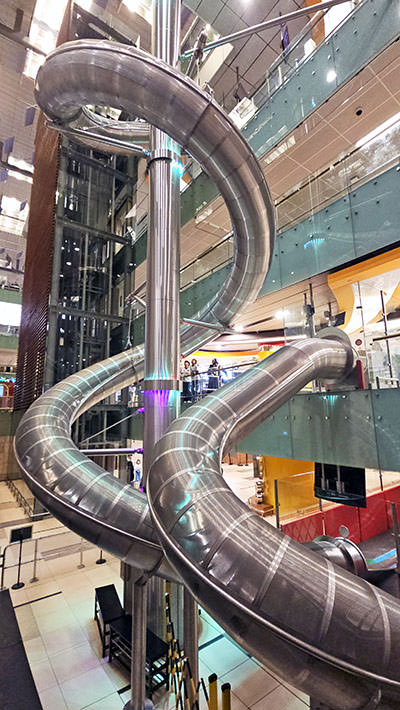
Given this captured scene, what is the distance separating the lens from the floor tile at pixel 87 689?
13.3 ft

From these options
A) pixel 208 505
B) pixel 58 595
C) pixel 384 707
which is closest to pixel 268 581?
pixel 208 505

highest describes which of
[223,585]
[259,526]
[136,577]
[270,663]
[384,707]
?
[259,526]

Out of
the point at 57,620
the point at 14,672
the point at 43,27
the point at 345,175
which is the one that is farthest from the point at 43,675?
the point at 43,27

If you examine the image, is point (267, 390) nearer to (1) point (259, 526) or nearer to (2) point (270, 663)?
(1) point (259, 526)

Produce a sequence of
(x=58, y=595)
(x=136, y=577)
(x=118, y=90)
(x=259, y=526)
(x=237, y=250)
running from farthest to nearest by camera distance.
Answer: (x=58, y=595) → (x=237, y=250) → (x=136, y=577) → (x=118, y=90) → (x=259, y=526)

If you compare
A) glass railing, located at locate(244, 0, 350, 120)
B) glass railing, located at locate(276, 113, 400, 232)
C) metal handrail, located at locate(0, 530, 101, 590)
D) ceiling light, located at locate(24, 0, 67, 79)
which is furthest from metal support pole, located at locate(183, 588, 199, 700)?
ceiling light, located at locate(24, 0, 67, 79)

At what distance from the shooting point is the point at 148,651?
4.44 m

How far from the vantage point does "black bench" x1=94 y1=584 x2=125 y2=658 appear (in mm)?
4832

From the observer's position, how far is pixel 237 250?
14.3 feet

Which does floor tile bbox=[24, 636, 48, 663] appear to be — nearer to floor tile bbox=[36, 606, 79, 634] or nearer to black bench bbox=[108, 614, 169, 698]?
floor tile bbox=[36, 606, 79, 634]

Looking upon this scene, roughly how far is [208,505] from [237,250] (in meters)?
3.24

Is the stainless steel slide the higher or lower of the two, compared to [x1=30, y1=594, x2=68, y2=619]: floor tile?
higher

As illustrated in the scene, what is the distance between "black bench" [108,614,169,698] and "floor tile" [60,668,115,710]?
29cm

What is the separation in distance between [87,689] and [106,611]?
84 cm
